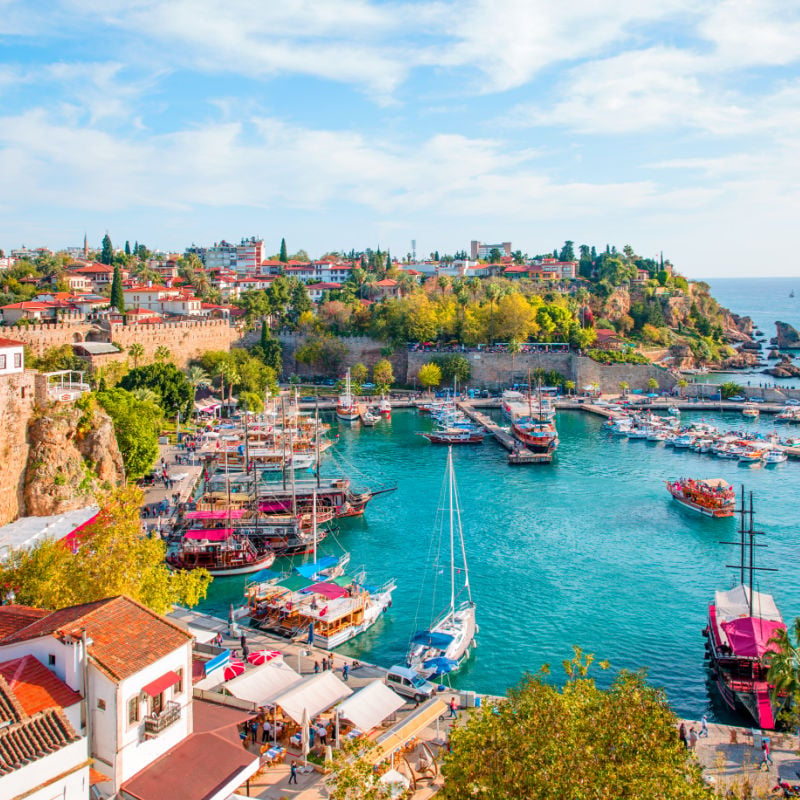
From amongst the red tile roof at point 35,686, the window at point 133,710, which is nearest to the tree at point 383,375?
the window at point 133,710

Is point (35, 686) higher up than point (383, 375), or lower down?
higher up

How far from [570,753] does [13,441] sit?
86.1ft

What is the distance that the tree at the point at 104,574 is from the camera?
17906 mm

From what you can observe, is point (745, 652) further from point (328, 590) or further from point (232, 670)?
point (232, 670)

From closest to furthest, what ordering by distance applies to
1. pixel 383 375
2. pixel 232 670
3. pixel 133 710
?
pixel 133 710 → pixel 232 670 → pixel 383 375

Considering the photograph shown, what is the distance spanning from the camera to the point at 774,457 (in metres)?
49.0

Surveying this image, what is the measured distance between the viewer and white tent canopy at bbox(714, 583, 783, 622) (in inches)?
928

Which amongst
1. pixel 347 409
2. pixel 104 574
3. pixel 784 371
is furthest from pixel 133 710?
pixel 784 371

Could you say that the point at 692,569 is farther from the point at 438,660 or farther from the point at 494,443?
the point at 494,443

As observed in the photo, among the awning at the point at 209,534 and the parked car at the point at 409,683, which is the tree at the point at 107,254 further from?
the parked car at the point at 409,683

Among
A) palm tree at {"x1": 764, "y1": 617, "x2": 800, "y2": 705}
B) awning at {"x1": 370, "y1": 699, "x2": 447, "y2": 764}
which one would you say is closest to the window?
awning at {"x1": 370, "y1": 699, "x2": 447, "y2": 764}

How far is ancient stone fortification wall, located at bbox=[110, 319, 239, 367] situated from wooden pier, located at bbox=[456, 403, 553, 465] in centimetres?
2134

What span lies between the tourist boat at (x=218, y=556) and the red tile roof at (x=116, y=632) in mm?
15754

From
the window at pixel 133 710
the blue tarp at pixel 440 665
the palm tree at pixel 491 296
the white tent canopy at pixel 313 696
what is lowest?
the blue tarp at pixel 440 665
